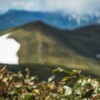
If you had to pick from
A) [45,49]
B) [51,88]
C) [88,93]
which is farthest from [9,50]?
[88,93]

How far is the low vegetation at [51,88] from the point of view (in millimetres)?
4867

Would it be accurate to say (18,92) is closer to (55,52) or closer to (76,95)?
(76,95)

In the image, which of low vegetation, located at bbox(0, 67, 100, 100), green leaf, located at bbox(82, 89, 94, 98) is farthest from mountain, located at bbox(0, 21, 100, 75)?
green leaf, located at bbox(82, 89, 94, 98)

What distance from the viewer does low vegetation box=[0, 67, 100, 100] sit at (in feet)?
16.0

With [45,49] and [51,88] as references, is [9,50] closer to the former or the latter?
[45,49]

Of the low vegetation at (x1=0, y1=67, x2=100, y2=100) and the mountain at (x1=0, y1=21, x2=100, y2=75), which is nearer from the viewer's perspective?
the low vegetation at (x1=0, y1=67, x2=100, y2=100)

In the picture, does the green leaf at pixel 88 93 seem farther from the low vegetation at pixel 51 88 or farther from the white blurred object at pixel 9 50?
the white blurred object at pixel 9 50

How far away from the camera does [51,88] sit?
662 cm

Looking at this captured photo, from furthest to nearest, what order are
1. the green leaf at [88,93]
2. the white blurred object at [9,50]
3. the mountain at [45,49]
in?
the mountain at [45,49] < the white blurred object at [9,50] < the green leaf at [88,93]

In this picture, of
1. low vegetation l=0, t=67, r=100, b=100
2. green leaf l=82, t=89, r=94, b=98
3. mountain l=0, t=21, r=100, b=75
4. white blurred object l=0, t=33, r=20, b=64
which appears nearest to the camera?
green leaf l=82, t=89, r=94, b=98

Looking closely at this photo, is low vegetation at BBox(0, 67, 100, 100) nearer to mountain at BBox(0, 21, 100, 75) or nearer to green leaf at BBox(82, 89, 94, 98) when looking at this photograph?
green leaf at BBox(82, 89, 94, 98)

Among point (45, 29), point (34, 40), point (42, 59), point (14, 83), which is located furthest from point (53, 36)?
point (14, 83)

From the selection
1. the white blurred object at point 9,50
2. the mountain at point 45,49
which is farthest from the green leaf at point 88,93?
the mountain at point 45,49

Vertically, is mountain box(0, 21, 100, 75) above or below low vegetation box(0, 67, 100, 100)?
below
